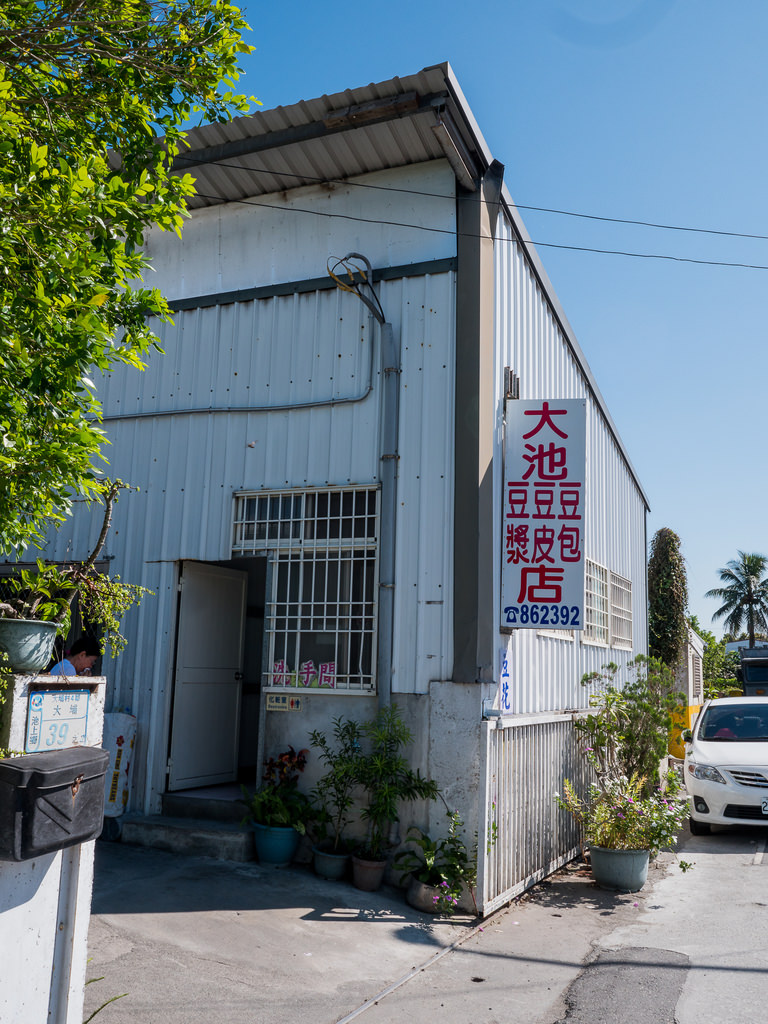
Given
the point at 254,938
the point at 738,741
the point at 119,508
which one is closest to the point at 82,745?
the point at 254,938

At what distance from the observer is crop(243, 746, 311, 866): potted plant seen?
7262 mm

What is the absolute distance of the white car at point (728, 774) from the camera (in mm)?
9766

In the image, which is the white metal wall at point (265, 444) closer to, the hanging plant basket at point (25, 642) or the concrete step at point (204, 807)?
the concrete step at point (204, 807)

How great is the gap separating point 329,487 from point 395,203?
2867 mm

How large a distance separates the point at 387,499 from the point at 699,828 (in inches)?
244

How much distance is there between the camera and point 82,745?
3.64 metres

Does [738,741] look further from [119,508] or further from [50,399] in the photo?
[50,399]

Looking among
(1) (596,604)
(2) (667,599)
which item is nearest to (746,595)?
(2) (667,599)

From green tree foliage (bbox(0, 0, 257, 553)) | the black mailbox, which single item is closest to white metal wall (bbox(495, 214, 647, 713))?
green tree foliage (bbox(0, 0, 257, 553))

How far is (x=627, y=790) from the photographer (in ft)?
26.3

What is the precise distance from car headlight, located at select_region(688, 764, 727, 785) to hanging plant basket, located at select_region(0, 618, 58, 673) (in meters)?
8.70

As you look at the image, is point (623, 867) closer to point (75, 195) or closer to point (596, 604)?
point (596, 604)

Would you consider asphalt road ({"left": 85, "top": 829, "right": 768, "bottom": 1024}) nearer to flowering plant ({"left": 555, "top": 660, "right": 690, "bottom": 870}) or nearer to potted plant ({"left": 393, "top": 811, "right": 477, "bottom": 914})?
potted plant ({"left": 393, "top": 811, "right": 477, "bottom": 914})

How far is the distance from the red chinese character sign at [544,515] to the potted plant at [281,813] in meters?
2.29
